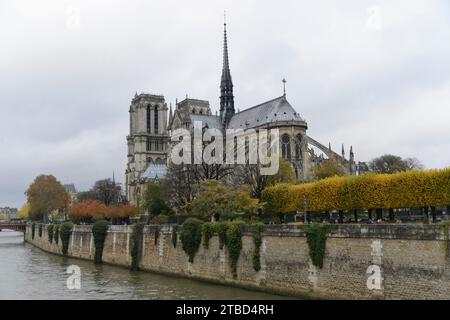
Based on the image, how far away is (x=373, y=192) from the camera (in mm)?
31672

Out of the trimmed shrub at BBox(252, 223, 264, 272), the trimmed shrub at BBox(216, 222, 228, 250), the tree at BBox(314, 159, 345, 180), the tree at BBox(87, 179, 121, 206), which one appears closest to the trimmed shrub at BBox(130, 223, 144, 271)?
the trimmed shrub at BBox(216, 222, 228, 250)

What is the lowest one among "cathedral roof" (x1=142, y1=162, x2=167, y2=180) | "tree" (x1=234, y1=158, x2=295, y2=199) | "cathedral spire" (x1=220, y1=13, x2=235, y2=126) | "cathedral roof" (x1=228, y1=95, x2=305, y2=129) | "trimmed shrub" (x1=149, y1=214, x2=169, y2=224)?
"trimmed shrub" (x1=149, y1=214, x2=169, y2=224)

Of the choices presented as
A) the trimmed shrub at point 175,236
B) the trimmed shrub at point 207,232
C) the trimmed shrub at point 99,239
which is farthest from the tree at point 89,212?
the trimmed shrub at point 207,232

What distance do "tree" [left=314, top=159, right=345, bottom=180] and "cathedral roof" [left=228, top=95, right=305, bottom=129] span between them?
670 cm

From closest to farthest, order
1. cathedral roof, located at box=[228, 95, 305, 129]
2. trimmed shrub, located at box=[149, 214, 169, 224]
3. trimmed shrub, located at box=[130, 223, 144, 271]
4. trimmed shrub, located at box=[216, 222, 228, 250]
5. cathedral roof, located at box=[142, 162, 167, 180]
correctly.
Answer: trimmed shrub, located at box=[216, 222, 228, 250]
trimmed shrub, located at box=[130, 223, 144, 271]
trimmed shrub, located at box=[149, 214, 169, 224]
cathedral roof, located at box=[228, 95, 305, 129]
cathedral roof, located at box=[142, 162, 167, 180]

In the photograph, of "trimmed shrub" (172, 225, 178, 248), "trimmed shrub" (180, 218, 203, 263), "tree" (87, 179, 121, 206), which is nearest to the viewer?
"trimmed shrub" (180, 218, 203, 263)

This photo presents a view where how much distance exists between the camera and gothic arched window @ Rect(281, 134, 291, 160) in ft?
216

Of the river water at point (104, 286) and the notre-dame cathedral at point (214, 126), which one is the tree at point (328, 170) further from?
the river water at point (104, 286)

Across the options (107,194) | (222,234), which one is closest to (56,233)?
(107,194)

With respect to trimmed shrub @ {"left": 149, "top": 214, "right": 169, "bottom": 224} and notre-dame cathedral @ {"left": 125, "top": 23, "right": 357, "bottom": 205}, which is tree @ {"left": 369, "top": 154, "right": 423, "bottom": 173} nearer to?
notre-dame cathedral @ {"left": 125, "top": 23, "right": 357, "bottom": 205}
